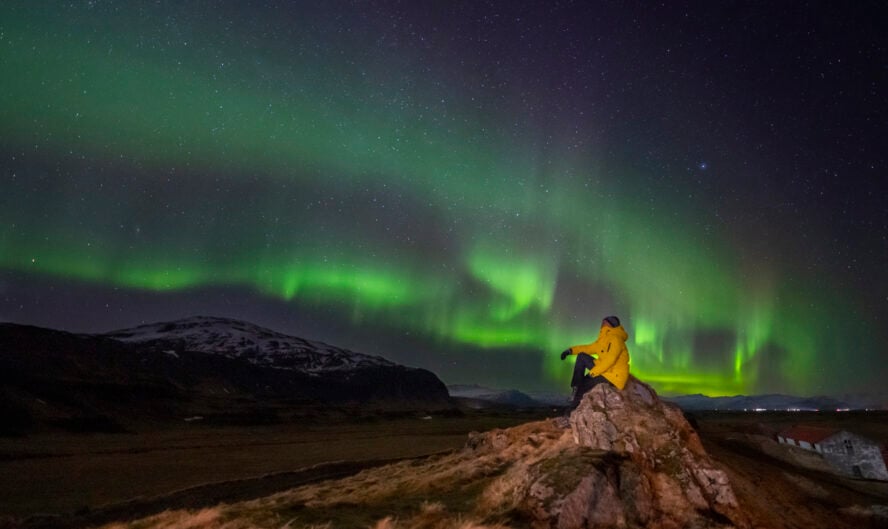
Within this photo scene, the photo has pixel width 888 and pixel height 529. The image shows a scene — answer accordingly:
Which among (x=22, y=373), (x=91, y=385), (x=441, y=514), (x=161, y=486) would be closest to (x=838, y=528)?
(x=441, y=514)

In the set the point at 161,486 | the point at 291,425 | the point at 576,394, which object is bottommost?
the point at 291,425

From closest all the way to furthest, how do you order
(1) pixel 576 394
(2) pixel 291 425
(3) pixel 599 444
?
(3) pixel 599 444 < (1) pixel 576 394 < (2) pixel 291 425

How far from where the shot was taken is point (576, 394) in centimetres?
1948

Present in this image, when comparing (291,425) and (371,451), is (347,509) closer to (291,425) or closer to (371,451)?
(371,451)

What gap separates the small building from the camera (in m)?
43.7

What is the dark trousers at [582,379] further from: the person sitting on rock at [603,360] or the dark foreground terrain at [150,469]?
the dark foreground terrain at [150,469]

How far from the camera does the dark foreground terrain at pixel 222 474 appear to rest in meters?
18.6

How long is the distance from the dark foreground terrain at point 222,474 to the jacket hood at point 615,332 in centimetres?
527

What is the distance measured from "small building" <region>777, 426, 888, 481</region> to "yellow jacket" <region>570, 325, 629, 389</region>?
118 feet

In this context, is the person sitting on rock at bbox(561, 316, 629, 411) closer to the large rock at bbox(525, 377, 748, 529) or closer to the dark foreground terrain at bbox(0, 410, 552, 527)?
the large rock at bbox(525, 377, 748, 529)

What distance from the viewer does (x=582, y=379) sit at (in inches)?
755

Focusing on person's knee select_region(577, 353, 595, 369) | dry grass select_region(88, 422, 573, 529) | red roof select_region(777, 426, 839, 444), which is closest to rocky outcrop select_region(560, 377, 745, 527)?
person's knee select_region(577, 353, 595, 369)

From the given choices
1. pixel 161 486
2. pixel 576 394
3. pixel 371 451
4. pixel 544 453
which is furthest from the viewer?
pixel 371 451

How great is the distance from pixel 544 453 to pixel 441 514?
4447 mm
